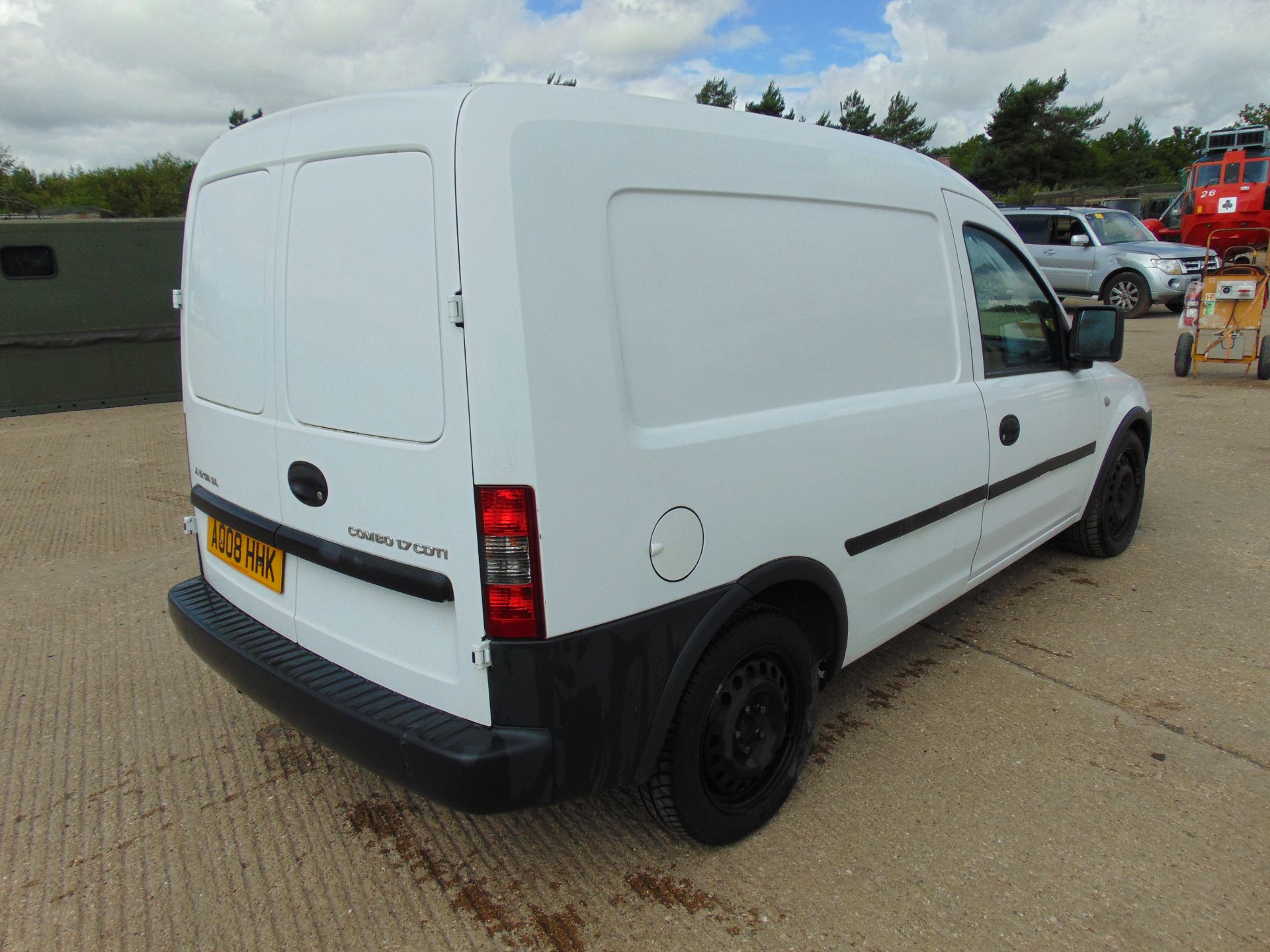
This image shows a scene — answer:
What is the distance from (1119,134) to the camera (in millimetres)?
74625

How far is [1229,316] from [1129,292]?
6.05 metres

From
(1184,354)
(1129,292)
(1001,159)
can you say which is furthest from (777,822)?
(1001,159)

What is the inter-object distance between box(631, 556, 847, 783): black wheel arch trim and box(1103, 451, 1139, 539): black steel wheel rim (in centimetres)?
264

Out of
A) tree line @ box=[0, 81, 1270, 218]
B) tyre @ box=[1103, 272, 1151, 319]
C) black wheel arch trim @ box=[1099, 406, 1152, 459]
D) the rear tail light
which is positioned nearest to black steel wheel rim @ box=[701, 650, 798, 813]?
the rear tail light

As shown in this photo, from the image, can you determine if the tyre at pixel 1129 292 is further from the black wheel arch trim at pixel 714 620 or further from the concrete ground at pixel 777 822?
the black wheel arch trim at pixel 714 620

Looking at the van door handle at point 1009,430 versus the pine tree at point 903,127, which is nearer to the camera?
the van door handle at point 1009,430

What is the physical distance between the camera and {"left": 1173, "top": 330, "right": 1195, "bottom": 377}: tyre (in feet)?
32.7

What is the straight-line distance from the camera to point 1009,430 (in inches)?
130

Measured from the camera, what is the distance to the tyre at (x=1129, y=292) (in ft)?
49.0

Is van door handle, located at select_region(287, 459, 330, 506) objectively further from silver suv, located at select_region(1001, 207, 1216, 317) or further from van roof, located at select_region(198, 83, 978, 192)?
silver suv, located at select_region(1001, 207, 1216, 317)

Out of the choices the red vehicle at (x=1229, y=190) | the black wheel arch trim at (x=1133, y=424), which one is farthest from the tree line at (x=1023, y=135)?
the black wheel arch trim at (x=1133, y=424)

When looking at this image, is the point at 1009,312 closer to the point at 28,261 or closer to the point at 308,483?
the point at 308,483

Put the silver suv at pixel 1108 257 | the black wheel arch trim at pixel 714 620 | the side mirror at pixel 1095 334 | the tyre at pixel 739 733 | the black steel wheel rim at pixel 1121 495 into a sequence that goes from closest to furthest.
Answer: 1. the black wheel arch trim at pixel 714 620
2. the tyre at pixel 739 733
3. the side mirror at pixel 1095 334
4. the black steel wheel rim at pixel 1121 495
5. the silver suv at pixel 1108 257

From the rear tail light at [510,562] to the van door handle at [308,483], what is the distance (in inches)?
22.0
